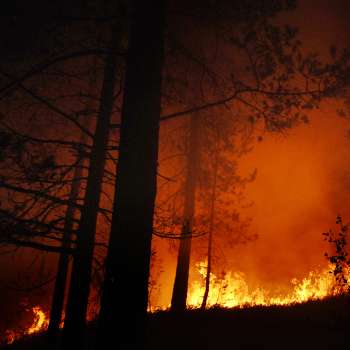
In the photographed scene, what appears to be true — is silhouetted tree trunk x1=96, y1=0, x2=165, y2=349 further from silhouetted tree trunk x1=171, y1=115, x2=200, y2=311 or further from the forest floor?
silhouetted tree trunk x1=171, y1=115, x2=200, y2=311

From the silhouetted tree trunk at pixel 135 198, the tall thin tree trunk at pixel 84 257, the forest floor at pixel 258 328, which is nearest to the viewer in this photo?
the silhouetted tree trunk at pixel 135 198

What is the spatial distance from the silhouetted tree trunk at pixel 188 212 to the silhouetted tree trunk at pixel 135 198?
9279 millimetres

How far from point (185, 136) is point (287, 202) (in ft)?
79.6

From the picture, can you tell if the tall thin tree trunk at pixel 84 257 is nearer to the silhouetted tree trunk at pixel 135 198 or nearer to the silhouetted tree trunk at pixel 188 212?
the silhouetted tree trunk at pixel 135 198

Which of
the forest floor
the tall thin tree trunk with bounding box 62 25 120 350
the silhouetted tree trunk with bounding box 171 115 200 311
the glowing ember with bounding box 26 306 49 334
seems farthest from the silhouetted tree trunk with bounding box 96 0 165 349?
the glowing ember with bounding box 26 306 49 334

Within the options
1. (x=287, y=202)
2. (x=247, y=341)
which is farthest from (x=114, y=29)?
(x=287, y=202)

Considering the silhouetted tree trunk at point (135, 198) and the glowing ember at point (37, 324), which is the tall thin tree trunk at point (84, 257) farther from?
the glowing ember at point (37, 324)

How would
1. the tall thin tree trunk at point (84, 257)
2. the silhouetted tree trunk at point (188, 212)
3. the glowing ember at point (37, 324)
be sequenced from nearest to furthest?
the tall thin tree trunk at point (84, 257) < the silhouetted tree trunk at point (188, 212) < the glowing ember at point (37, 324)

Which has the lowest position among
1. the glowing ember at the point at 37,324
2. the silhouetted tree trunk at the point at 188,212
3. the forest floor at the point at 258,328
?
the glowing ember at the point at 37,324

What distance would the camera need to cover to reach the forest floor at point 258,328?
23.5 feet

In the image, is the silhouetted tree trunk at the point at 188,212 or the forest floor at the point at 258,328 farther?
the silhouetted tree trunk at the point at 188,212

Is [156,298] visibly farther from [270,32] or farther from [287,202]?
[270,32]

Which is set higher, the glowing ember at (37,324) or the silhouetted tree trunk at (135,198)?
the silhouetted tree trunk at (135,198)

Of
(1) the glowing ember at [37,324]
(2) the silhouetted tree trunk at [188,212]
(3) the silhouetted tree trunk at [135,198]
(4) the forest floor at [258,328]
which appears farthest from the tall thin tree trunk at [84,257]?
(1) the glowing ember at [37,324]
